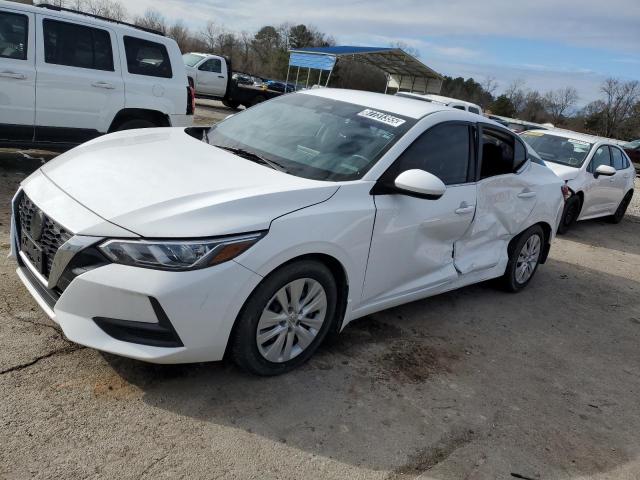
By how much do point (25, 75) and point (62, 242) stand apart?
457 centimetres

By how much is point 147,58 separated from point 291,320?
5568 mm

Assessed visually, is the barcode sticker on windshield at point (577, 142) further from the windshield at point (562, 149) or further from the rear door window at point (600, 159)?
the rear door window at point (600, 159)

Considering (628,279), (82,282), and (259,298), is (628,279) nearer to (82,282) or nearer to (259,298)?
(259,298)

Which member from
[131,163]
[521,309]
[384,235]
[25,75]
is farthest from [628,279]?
[25,75]

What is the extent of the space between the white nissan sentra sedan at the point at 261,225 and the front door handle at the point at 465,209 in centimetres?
2

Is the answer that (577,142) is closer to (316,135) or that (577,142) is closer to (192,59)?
(316,135)

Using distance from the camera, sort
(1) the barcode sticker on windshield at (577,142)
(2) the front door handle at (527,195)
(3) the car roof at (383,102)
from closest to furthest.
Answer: (3) the car roof at (383,102) < (2) the front door handle at (527,195) < (1) the barcode sticker on windshield at (577,142)

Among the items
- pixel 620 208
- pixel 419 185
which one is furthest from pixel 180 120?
pixel 620 208

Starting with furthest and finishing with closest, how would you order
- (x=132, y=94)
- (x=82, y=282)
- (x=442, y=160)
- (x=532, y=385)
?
(x=132, y=94)
(x=442, y=160)
(x=532, y=385)
(x=82, y=282)

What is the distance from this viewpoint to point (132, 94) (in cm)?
724

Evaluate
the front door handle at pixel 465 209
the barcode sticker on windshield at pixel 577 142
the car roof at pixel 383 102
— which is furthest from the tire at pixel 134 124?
the barcode sticker on windshield at pixel 577 142

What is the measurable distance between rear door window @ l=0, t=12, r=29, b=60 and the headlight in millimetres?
4906

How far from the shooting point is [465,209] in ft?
14.1

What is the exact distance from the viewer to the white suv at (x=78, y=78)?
6.39 m
